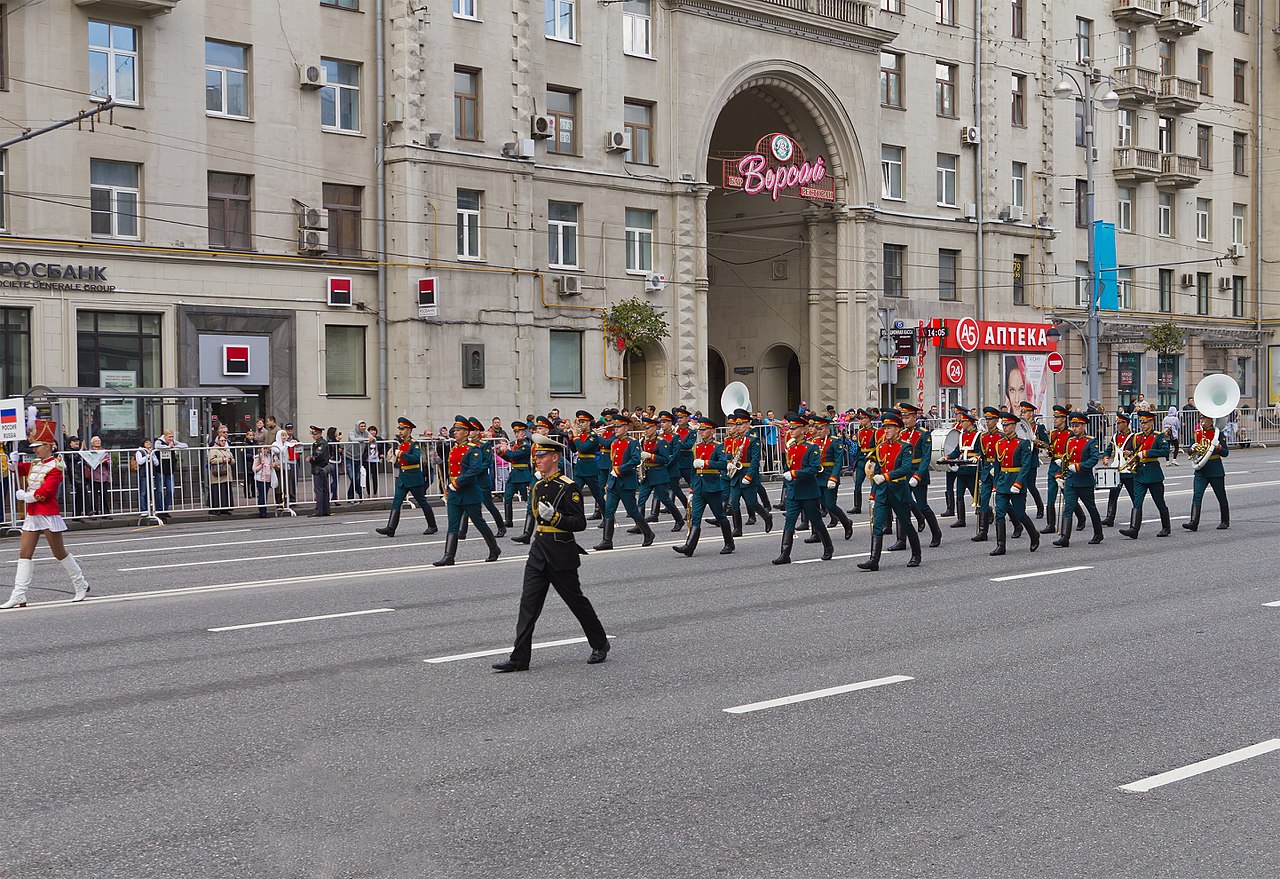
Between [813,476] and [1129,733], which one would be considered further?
[813,476]

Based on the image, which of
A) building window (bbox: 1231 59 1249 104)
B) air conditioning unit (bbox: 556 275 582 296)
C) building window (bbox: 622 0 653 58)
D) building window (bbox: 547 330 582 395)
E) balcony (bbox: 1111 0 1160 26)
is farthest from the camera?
building window (bbox: 1231 59 1249 104)

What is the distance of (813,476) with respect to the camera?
56.0ft

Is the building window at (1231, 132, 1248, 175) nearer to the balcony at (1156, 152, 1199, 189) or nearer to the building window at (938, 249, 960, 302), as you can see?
the balcony at (1156, 152, 1199, 189)

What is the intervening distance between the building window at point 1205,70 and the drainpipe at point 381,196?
36764 millimetres

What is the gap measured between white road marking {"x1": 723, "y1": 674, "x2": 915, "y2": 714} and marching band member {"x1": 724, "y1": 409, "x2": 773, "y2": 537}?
30.3ft

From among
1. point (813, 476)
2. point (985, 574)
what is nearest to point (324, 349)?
point (813, 476)

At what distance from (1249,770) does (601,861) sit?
342cm

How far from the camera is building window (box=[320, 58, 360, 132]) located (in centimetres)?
3278

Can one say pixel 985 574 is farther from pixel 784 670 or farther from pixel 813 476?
pixel 784 670

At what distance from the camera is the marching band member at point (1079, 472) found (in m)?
18.7

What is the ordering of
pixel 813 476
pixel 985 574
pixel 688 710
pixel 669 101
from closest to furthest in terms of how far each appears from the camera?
pixel 688 710 < pixel 985 574 < pixel 813 476 < pixel 669 101

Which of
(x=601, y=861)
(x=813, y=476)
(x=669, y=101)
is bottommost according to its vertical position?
(x=601, y=861)

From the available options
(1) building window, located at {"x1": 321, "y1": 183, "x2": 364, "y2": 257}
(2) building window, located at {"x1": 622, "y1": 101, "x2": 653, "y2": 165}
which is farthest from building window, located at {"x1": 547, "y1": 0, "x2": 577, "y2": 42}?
(1) building window, located at {"x1": 321, "y1": 183, "x2": 364, "y2": 257}

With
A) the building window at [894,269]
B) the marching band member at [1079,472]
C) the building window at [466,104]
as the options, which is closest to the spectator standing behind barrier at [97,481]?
the building window at [466,104]
